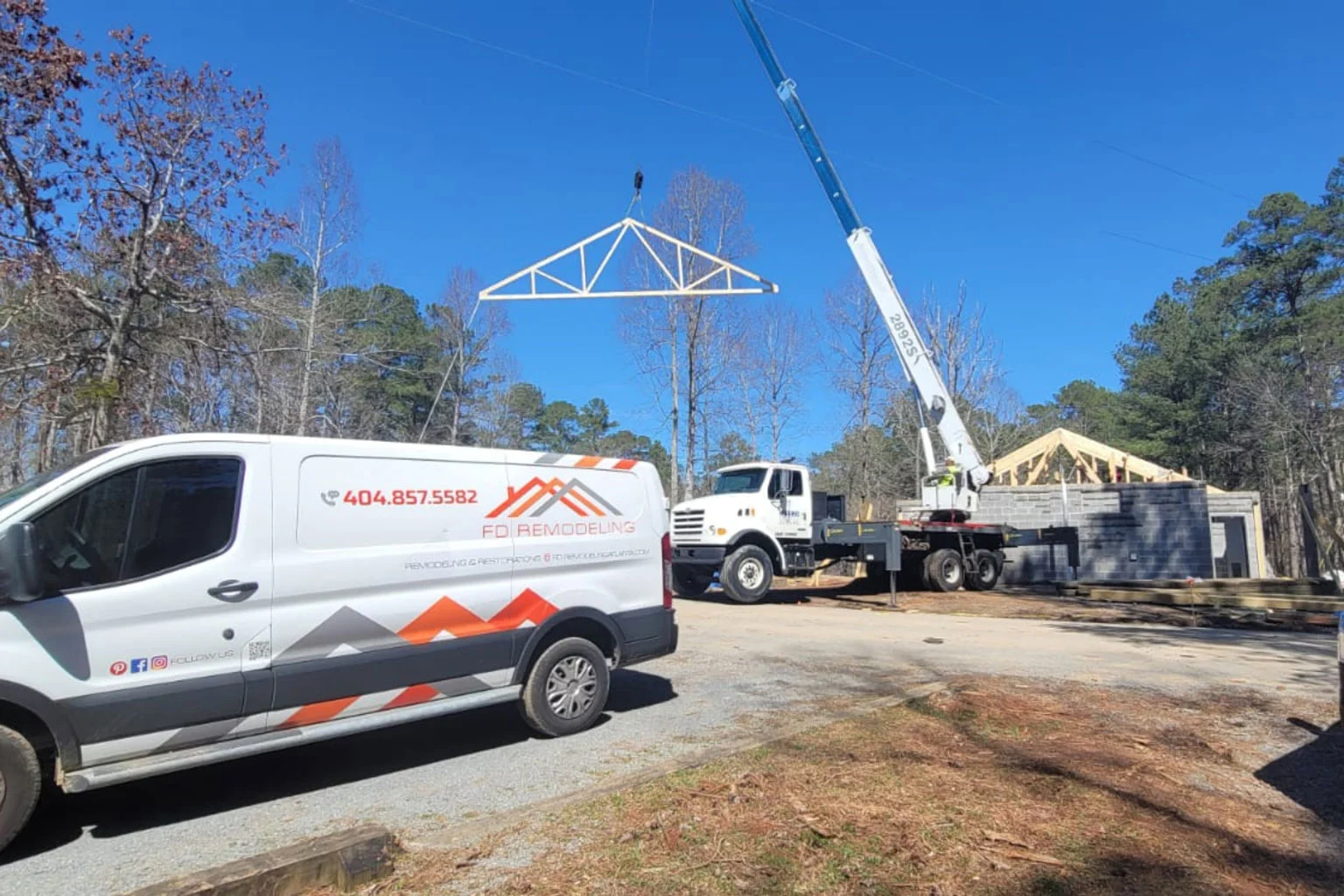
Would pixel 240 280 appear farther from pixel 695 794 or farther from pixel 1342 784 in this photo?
pixel 1342 784

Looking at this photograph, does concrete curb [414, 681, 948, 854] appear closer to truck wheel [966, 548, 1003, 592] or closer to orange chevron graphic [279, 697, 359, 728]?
orange chevron graphic [279, 697, 359, 728]

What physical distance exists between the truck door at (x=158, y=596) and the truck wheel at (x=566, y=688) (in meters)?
1.88

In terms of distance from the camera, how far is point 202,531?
15.5 ft

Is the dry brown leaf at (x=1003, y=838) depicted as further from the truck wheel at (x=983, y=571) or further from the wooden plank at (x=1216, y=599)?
the truck wheel at (x=983, y=571)

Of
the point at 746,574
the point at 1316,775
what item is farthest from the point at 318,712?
the point at 746,574

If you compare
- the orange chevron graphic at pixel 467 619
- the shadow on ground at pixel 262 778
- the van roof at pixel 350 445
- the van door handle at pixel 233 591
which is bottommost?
the shadow on ground at pixel 262 778

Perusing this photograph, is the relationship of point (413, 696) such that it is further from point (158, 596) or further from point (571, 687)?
point (158, 596)

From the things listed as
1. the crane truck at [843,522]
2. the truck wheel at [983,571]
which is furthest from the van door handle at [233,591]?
the truck wheel at [983,571]

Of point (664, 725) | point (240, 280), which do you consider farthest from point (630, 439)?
point (664, 725)

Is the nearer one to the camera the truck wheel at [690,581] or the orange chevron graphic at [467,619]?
the orange chevron graphic at [467,619]

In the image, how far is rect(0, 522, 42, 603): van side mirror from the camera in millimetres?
3928

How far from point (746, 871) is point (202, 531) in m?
3.45

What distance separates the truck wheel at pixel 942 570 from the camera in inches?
761

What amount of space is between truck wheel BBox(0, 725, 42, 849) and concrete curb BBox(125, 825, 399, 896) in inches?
38.6
